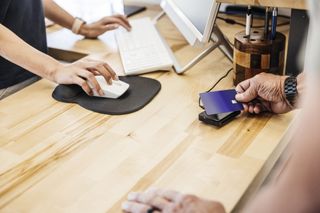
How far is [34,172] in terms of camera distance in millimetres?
871

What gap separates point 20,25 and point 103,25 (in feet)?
1.11

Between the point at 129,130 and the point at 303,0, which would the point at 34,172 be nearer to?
the point at 129,130

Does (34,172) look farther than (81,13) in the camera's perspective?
No

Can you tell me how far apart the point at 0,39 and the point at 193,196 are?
817mm

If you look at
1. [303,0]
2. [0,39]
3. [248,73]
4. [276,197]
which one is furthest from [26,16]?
[276,197]

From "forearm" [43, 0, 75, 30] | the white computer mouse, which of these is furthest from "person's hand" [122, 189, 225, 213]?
"forearm" [43, 0, 75, 30]

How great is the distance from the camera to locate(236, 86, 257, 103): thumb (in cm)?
104

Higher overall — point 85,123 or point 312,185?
point 312,185

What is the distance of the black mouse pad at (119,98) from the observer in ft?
3.62

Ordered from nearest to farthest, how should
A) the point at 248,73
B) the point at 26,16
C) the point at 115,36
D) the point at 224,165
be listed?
1. the point at 224,165
2. the point at 248,73
3. the point at 26,16
4. the point at 115,36

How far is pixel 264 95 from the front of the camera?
3.39 feet

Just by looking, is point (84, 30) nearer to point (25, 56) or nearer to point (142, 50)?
point (142, 50)

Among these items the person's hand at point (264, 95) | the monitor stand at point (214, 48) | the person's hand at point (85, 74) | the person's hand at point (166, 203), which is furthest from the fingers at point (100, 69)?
the person's hand at point (166, 203)

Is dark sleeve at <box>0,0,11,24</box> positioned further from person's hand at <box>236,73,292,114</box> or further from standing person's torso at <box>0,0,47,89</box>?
person's hand at <box>236,73,292,114</box>
